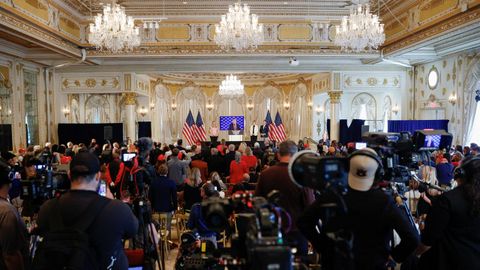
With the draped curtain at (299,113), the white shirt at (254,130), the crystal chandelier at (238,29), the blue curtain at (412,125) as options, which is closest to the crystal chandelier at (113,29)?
the crystal chandelier at (238,29)

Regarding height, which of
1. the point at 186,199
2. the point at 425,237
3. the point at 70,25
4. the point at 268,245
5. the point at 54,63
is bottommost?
the point at 186,199

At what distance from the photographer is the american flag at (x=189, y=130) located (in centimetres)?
1712

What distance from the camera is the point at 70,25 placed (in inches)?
417

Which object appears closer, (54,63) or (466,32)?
(466,32)

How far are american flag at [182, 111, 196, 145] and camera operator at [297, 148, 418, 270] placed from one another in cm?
1537

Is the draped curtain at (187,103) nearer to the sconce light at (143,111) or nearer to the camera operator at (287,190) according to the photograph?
the sconce light at (143,111)

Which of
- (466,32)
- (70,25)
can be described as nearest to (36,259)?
(466,32)

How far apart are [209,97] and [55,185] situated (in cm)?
1636

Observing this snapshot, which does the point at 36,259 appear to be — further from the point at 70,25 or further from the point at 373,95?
the point at 373,95

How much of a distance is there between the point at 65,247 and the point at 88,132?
41.6ft

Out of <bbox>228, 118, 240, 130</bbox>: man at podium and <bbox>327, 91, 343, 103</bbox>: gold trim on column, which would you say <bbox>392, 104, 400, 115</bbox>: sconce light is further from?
<bbox>228, 118, 240, 130</bbox>: man at podium

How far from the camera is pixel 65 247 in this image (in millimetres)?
1784

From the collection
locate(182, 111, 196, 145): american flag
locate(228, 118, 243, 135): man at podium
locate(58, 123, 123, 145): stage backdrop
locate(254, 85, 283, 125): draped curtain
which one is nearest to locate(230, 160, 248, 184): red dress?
locate(58, 123, 123, 145): stage backdrop

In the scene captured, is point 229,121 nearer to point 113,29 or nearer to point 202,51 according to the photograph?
point 202,51
